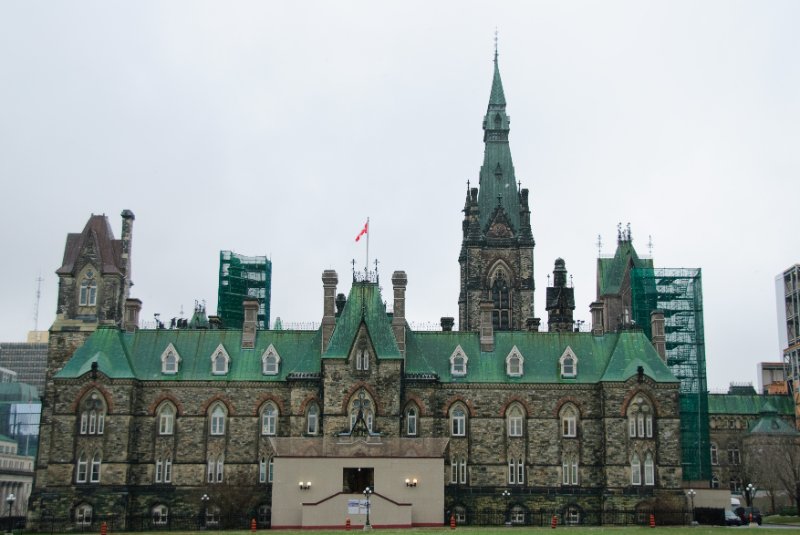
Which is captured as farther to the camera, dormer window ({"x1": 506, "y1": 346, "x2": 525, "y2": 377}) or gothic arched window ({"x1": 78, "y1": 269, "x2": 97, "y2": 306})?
gothic arched window ({"x1": 78, "y1": 269, "x2": 97, "y2": 306})

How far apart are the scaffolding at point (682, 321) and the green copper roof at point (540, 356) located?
19.4m

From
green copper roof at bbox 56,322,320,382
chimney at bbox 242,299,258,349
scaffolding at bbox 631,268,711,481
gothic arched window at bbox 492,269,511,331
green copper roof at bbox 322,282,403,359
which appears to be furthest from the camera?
gothic arched window at bbox 492,269,511,331

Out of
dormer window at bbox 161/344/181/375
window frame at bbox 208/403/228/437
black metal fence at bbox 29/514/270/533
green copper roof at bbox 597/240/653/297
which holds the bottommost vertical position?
black metal fence at bbox 29/514/270/533

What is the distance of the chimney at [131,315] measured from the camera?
248 ft

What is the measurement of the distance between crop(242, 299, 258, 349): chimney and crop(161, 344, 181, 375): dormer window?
15.3 ft

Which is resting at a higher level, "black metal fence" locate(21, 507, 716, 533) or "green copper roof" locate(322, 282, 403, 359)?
"green copper roof" locate(322, 282, 403, 359)

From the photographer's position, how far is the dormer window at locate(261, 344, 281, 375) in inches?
2854

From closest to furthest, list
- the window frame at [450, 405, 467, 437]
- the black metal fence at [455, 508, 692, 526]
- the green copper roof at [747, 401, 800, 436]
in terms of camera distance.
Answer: the black metal fence at [455, 508, 692, 526], the window frame at [450, 405, 467, 437], the green copper roof at [747, 401, 800, 436]

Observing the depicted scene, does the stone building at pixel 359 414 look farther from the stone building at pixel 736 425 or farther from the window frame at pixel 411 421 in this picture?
the stone building at pixel 736 425

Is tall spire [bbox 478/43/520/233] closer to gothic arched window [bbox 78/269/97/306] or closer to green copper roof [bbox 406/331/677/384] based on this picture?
green copper roof [bbox 406/331/677/384]

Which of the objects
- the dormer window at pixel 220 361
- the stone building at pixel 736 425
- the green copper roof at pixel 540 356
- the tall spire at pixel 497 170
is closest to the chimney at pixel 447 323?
the green copper roof at pixel 540 356

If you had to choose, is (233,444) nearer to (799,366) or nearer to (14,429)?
(799,366)

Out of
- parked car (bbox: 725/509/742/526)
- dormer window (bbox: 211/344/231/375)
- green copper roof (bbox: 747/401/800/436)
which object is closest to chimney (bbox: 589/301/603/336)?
parked car (bbox: 725/509/742/526)

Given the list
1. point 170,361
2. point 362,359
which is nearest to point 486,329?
point 362,359
